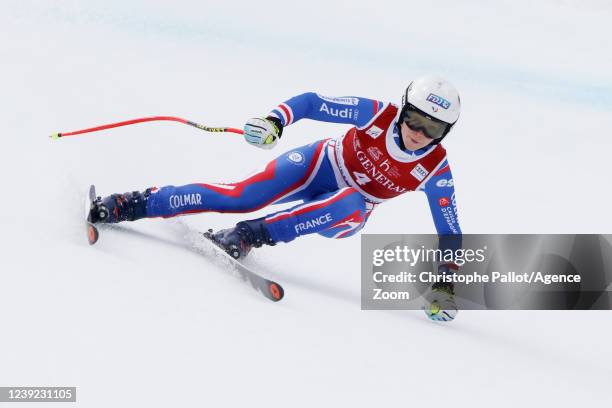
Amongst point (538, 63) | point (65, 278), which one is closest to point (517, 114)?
point (538, 63)

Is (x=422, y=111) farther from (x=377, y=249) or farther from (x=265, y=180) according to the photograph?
(x=377, y=249)

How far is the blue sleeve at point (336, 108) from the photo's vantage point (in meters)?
3.85

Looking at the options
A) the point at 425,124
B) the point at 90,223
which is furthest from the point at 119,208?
the point at 425,124

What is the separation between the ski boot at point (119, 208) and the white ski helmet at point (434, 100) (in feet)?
4.44

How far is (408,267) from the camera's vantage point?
14.3 feet

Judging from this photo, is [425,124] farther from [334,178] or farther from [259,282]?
[259,282]

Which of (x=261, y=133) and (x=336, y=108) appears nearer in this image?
(x=261, y=133)

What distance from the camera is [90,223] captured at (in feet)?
11.2

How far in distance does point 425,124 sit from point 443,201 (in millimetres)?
429

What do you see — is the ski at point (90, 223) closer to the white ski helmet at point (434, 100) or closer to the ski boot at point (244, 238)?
the ski boot at point (244, 238)

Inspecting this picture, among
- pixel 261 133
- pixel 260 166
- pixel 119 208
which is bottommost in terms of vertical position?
pixel 119 208

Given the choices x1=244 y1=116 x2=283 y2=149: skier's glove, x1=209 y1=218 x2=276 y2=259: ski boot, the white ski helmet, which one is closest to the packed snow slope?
x1=209 y1=218 x2=276 y2=259: ski boot

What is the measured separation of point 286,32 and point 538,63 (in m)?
3.45

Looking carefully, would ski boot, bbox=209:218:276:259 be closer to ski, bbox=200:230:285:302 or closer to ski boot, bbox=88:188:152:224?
ski, bbox=200:230:285:302
